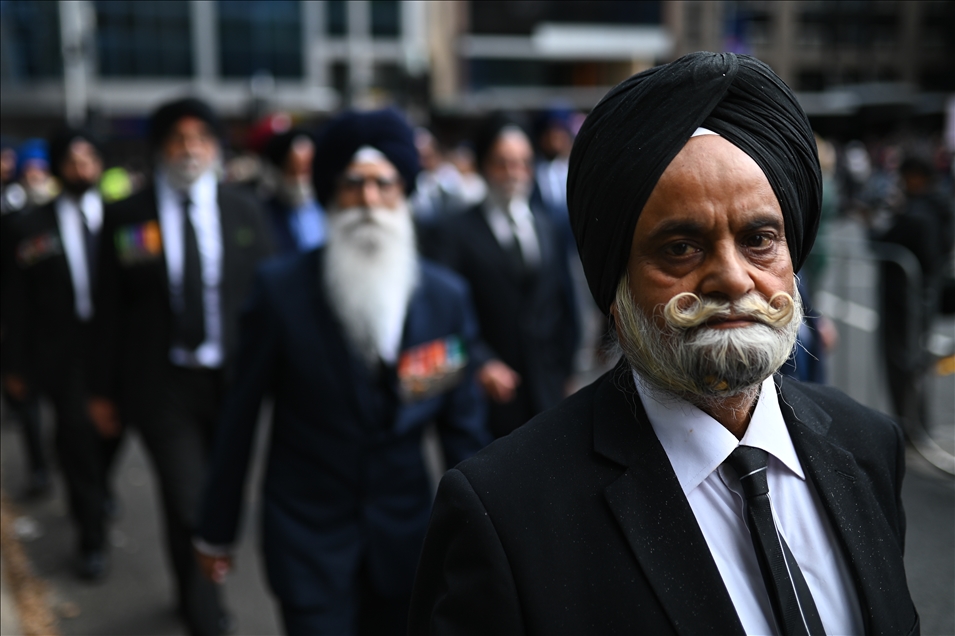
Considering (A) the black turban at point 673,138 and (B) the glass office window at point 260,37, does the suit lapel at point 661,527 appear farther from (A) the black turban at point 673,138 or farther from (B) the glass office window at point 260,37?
(B) the glass office window at point 260,37

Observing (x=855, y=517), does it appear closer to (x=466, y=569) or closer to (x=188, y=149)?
(x=466, y=569)

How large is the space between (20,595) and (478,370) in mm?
2834

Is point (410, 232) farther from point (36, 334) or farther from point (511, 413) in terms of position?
point (36, 334)

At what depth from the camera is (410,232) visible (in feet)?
12.2

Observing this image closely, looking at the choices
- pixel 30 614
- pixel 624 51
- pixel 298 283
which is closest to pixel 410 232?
pixel 298 283

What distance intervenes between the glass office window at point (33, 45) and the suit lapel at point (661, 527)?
5178 centimetres

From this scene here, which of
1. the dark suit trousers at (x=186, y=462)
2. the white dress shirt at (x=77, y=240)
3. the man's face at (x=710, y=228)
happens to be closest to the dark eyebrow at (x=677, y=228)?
the man's face at (x=710, y=228)

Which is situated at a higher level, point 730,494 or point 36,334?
point 730,494

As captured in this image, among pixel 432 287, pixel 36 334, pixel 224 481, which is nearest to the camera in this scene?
pixel 224 481

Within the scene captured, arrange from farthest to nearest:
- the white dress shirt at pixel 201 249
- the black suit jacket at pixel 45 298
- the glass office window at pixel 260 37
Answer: the glass office window at pixel 260 37, the black suit jacket at pixel 45 298, the white dress shirt at pixel 201 249

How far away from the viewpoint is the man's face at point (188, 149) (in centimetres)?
477

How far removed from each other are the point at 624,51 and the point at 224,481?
6446 centimetres

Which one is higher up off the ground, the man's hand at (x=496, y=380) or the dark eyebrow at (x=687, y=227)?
the dark eyebrow at (x=687, y=227)

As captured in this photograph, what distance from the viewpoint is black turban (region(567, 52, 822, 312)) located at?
150 cm
